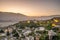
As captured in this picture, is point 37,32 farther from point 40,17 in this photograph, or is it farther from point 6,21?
point 6,21

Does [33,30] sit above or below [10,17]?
below

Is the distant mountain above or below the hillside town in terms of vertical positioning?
above

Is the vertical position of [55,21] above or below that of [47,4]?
below

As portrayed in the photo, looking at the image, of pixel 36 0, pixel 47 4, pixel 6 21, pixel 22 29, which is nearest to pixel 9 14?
pixel 6 21

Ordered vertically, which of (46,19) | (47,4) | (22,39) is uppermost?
(47,4)
